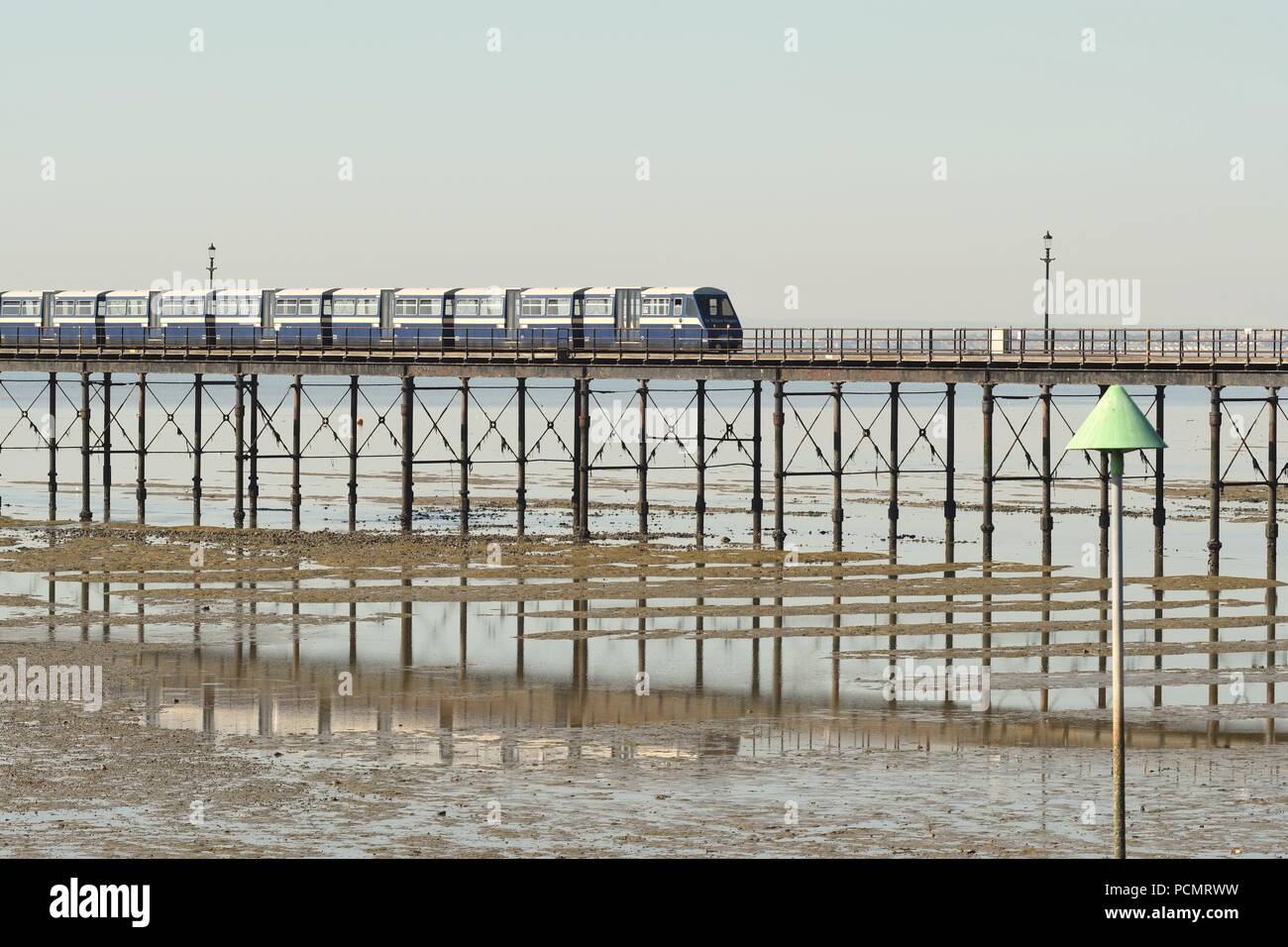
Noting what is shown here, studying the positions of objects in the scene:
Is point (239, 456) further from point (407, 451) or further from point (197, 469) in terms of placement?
point (407, 451)

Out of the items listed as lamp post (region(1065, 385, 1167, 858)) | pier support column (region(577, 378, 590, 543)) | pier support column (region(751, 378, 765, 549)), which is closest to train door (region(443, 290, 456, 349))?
pier support column (region(577, 378, 590, 543))

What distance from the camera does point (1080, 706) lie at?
29.1m

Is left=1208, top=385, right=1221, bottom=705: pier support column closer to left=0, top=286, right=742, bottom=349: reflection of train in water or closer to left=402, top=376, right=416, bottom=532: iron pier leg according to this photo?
left=0, top=286, right=742, bottom=349: reflection of train in water

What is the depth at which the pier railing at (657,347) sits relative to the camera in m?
53.0

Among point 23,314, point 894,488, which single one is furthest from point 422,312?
point 894,488

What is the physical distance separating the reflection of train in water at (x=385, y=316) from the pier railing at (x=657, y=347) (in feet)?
0.49

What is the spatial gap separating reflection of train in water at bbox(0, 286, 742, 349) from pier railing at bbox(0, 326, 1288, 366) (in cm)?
15

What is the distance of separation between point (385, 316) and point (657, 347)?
1267 centimetres

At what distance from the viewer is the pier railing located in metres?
53.0

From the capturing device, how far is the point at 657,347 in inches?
2514

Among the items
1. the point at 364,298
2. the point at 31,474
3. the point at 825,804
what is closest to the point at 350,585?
A: the point at 825,804

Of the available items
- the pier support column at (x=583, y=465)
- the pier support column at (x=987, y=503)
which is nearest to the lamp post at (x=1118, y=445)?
the pier support column at (x=987, y=503)

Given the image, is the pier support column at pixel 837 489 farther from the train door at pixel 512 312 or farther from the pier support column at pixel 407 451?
the train door at pixel 512 312
